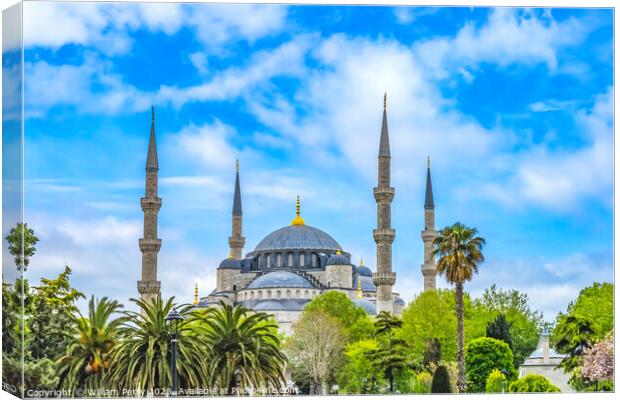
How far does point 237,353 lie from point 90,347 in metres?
3.96

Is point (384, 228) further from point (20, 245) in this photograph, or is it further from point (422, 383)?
point (20, 245)

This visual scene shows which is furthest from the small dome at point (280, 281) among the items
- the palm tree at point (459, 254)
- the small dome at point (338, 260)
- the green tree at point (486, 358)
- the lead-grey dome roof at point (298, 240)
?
the palm tree at point (459, 254)

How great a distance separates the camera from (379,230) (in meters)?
64.0

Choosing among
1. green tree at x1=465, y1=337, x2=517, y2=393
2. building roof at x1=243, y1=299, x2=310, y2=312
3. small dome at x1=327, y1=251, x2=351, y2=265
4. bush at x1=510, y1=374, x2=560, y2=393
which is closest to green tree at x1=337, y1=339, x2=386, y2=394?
green tree at x1=465, y1=337, x2=517, y2=393

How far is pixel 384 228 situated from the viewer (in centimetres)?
6381

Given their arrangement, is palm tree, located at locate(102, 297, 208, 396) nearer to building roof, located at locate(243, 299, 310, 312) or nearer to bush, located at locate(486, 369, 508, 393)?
bush, located at locate(486, 369, 508, 393)

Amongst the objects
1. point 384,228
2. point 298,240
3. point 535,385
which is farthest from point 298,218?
point 535,385

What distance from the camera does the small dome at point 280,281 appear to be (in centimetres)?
8675

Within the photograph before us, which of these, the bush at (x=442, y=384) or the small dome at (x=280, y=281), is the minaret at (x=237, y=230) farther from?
the bush at (x=442, y=384)

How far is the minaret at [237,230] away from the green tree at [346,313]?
2355 cm

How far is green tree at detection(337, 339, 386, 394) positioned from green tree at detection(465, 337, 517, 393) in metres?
3.97

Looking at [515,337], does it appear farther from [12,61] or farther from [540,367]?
[12,61]

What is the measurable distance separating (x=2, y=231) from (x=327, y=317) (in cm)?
3212

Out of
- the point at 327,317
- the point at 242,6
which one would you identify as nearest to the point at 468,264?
the point at 242,6
